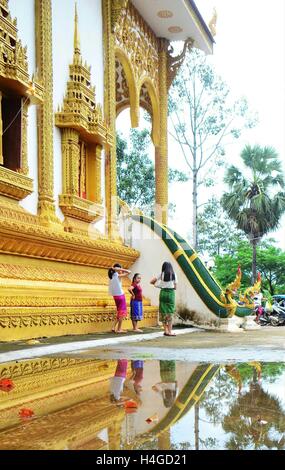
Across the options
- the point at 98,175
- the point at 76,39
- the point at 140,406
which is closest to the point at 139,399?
the point at 140,406

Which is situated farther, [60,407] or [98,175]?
[98,175]

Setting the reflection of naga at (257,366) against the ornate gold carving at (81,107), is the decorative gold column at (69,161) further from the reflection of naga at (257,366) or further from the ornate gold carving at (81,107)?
the reflection of naga at (257,366)

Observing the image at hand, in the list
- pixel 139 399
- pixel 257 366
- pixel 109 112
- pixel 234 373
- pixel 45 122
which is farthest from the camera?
pixel 109 112

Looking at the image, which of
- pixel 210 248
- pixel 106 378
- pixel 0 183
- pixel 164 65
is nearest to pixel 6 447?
pixel 106 378

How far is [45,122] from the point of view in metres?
8.54

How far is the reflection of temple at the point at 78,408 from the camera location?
228cm

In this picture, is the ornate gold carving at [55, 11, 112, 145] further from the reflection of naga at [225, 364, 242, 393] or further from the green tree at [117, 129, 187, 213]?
the green tree at [117, 129, 187, 213]

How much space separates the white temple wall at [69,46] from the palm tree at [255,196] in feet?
48.6

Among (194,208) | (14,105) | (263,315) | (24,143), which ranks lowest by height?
(263,315)

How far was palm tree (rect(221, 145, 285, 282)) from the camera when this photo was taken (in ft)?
80.9

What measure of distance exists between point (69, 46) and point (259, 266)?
22.6 meters

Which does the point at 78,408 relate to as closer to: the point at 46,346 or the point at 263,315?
the point at 46,346

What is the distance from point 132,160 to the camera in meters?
26.2

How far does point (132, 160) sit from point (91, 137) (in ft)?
53.4
